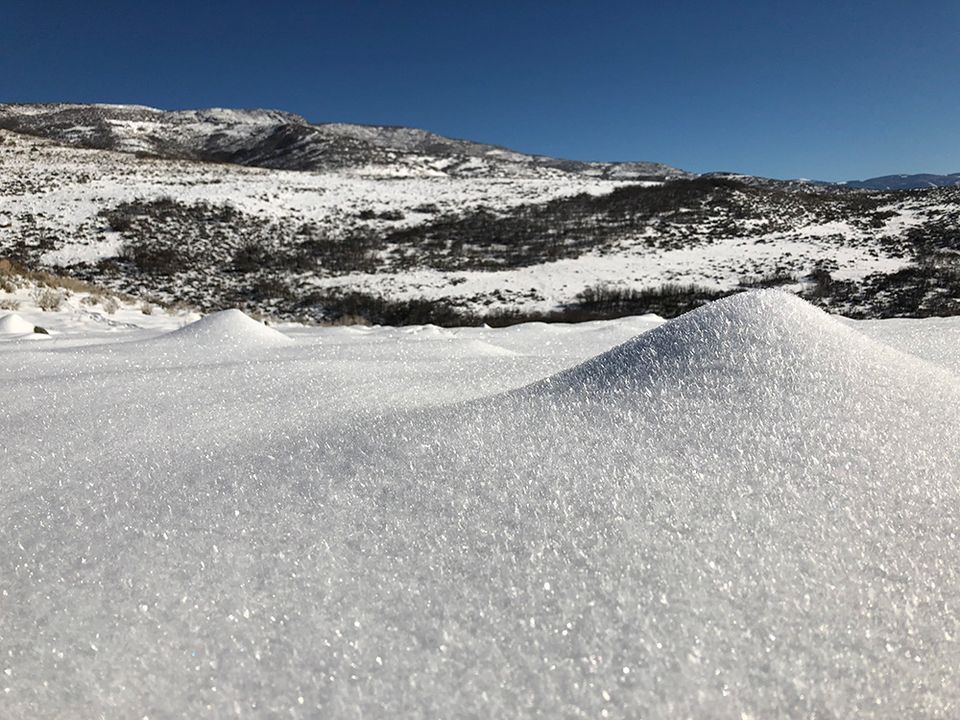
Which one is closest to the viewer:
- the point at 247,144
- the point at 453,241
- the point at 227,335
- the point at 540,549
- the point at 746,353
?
the point at 540,549

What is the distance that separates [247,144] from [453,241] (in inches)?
1940

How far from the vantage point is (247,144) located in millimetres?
59125

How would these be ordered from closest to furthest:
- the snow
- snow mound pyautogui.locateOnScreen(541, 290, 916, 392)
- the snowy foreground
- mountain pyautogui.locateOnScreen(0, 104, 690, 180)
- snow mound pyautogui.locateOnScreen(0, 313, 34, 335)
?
the snowy foreground < snow mound pyautogui.locateOnScreen(541, 290, 916, 392) < the snow < snow mound pyautogui.locateOnScreen(0, 313, 34, 335) < mountain pyautogui.locateOnScreen(0, 104, 690, 180)

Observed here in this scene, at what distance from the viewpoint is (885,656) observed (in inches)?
25.0

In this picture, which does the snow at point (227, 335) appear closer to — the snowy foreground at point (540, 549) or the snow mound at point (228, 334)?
the snow mound at point (228, 334)

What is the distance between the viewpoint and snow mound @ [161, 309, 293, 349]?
2.79 m

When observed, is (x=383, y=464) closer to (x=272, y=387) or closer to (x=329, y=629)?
(x=329, y=629)

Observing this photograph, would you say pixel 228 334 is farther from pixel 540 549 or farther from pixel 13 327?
pixel 540 549

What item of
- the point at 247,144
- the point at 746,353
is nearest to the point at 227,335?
the point at 746,353

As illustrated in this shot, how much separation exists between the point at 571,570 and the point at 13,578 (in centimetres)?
91

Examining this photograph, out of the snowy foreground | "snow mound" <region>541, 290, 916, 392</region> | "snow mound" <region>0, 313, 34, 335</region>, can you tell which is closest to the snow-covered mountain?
"snow mound" <region>0, 313, 34, 335</region>

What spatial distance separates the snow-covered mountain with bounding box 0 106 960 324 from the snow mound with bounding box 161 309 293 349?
28.5ft

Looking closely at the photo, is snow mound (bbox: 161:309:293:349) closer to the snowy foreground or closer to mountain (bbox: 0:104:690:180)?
the snowy foreground

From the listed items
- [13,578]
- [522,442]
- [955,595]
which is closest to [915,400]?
[955,595]
